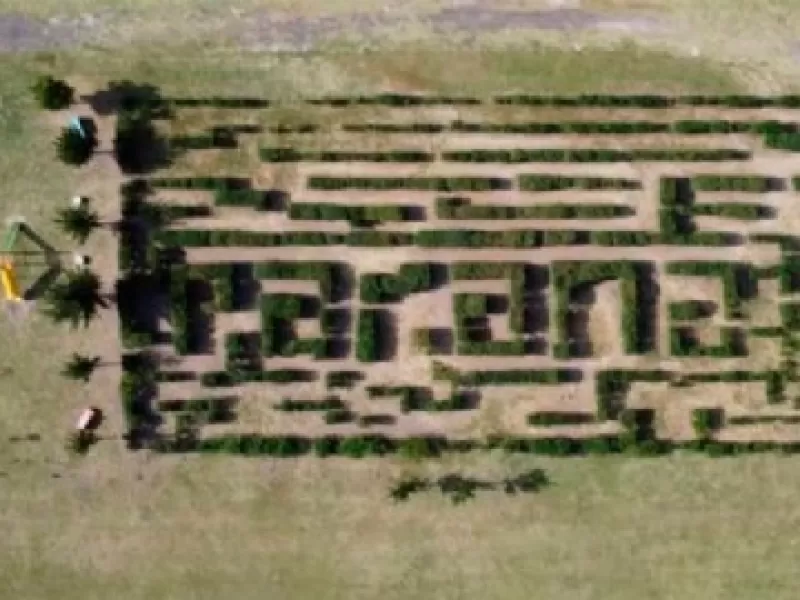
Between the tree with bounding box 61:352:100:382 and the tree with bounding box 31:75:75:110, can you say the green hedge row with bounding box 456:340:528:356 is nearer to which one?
the tree with bounding box 61:352:100:382

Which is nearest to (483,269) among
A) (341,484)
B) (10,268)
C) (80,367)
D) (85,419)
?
(341,484)

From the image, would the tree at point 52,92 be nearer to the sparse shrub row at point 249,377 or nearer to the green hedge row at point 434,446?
the sparse shrub row at point 249,377

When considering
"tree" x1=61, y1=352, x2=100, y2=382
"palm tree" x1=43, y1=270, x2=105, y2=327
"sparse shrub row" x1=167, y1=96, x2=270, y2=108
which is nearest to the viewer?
"palm tree" x1=43, y1=270, x2=105, y2=327

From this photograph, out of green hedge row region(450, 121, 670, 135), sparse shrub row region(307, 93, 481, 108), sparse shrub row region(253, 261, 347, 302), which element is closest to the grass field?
sparse shrub row region(307, 93, 481, 108)

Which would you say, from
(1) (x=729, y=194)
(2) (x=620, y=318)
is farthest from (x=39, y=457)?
(1) (x=729, y=194)

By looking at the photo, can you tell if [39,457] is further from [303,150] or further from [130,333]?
[303,150]

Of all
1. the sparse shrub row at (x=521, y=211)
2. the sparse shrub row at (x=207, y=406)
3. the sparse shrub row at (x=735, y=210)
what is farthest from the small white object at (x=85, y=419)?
the sparse shrub row at (x=735, y=210)

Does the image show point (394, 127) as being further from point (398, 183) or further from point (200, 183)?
point (200, 183)

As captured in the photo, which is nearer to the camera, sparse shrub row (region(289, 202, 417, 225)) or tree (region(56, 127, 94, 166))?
tree (region(56, 127, 94, 166))
